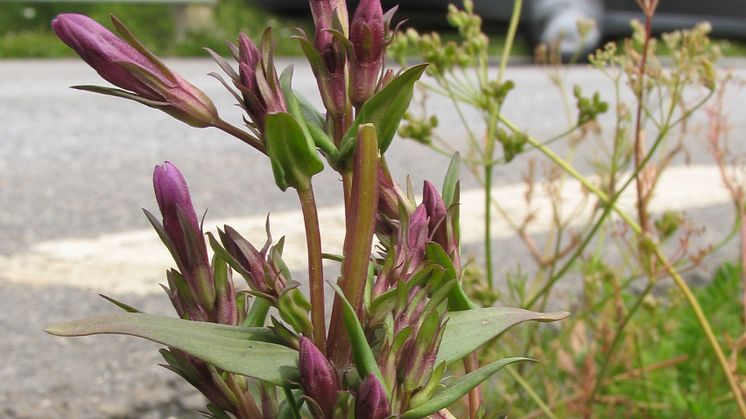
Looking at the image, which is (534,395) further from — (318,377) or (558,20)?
(558,20)

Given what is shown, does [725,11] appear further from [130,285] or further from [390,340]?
[390,340]

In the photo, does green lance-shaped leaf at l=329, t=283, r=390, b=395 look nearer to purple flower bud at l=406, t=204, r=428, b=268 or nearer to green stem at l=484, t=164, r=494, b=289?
purple flower bud at l=406, t=204, r=428, b=268

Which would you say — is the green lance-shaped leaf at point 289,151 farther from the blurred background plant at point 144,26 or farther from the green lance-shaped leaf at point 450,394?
the blurred background plant at point 144,26

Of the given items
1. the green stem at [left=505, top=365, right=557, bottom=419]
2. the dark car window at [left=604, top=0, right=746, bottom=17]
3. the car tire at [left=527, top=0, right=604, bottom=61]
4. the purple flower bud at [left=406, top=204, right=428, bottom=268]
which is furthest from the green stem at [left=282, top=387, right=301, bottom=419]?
the dark car window at [left=604, top=0, right=746, bottom=17]

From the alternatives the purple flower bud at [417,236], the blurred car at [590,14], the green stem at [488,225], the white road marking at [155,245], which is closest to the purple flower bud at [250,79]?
the purple flower bud at [417,236]

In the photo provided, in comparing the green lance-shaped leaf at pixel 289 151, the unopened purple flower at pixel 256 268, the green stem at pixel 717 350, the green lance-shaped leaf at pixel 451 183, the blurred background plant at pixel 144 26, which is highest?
the blurred background plant at pixel 144 26

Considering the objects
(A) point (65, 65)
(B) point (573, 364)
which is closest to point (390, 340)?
(B) point (573, 364)

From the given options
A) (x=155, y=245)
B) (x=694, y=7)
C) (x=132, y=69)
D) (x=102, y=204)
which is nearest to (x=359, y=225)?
(x=132, y=69)
